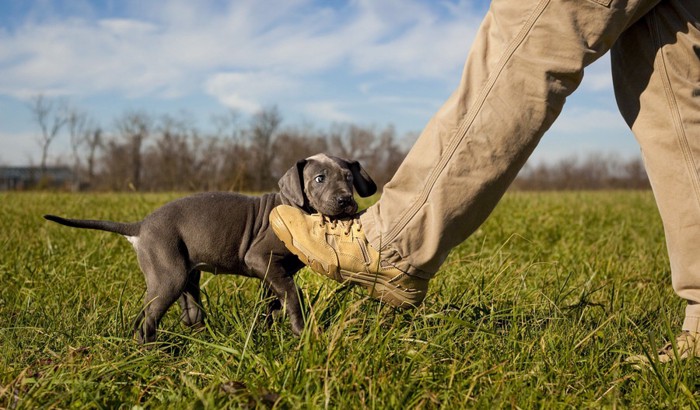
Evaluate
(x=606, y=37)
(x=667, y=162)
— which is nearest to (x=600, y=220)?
(x=667, y=162)

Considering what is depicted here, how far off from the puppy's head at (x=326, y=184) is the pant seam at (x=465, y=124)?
1.18ft

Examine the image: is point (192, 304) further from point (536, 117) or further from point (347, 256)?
point (536, 117)

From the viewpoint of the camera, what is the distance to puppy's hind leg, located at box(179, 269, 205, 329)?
285 centimetres

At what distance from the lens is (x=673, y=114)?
99.3 inches

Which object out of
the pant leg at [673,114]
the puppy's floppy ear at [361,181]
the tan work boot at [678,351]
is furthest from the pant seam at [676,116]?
the puppy's floppy ear at [361,181]

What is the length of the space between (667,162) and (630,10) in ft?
2.25

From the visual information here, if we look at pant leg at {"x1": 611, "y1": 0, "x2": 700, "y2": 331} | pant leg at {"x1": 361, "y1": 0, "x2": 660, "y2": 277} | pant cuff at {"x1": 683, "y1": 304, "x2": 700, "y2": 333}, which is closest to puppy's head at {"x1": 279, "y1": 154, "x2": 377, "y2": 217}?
pant leg at {"x1": 361, "y1": 0, "x2": 660, "y2": 277}

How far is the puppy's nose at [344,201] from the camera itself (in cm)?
271

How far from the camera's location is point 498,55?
7.43 feet

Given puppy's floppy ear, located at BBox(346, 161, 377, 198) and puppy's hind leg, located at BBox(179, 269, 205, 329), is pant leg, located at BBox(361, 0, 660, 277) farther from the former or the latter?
puppy's hind leg, located at BBox(179, 269, 205, 329)

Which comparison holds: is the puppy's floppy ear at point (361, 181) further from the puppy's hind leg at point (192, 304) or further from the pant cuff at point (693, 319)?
the pant cuff at point (693, 319)

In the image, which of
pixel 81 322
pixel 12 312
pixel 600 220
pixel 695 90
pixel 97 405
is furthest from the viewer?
pixel 600 220

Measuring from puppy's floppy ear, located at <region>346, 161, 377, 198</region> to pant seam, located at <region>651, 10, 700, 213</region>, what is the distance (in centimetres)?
129

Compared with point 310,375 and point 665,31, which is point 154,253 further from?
point 665,31
